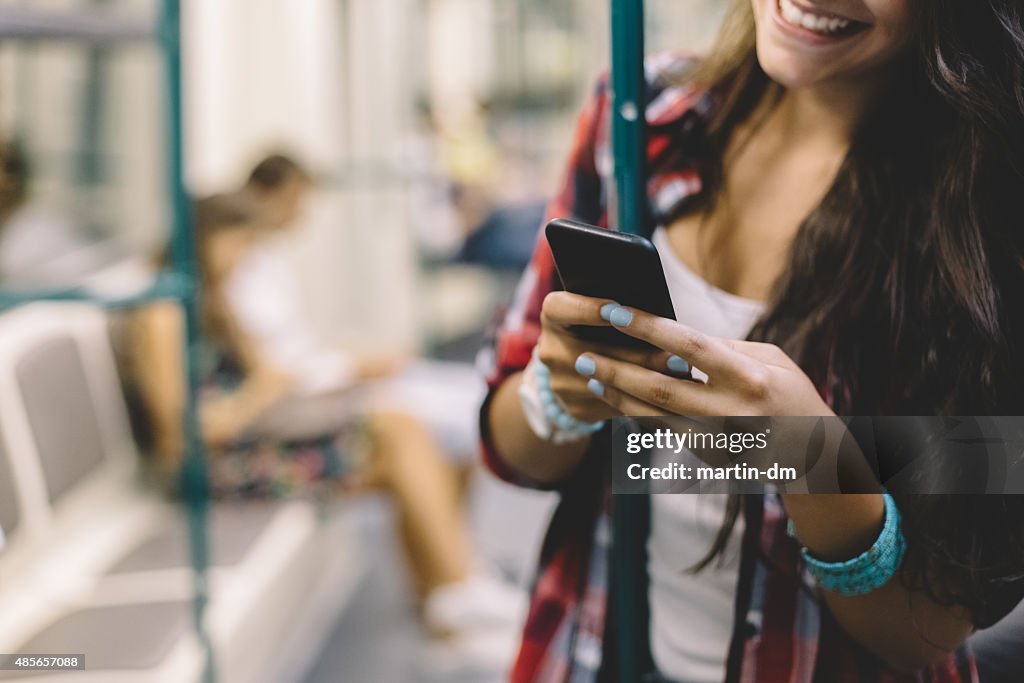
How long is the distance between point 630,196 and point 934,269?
18 cm

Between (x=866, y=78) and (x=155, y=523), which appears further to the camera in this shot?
(x=155, y=523)

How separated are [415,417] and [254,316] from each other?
455mm

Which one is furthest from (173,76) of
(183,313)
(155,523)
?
(155,523)

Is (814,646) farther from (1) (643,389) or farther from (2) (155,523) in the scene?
(2) (155,523)

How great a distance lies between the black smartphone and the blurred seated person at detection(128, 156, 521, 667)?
1468 millimetres

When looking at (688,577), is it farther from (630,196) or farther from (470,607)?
(470,607)

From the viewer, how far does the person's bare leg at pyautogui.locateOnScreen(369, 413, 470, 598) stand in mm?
2049

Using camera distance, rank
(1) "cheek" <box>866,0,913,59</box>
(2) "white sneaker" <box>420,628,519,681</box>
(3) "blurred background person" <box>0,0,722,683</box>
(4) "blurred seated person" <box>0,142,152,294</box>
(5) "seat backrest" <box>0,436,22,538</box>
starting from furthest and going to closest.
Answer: (2) "white sneaker" <box>420,628,519,681</box> < (3) "blurred background person" <box>0,0,722,683</box> < (4) "blurred seated person" <box>0,142,152,294</box> < (5) "seat backrest" <box>0,436,22,538</box> < (1) "cheek" <box>866,0,913,59</box>

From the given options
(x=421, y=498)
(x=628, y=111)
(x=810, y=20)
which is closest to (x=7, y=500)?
(x=628, y=111)

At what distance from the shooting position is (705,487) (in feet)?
1.90

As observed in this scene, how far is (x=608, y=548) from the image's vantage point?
0.66m

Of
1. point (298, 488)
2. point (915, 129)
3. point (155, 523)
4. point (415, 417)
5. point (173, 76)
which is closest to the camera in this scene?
point (915, 129)

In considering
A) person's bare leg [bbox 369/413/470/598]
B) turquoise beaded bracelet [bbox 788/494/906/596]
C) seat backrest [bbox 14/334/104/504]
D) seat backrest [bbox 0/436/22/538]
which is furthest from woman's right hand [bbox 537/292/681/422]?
person's bare leg [bbox 369/413/470/598]

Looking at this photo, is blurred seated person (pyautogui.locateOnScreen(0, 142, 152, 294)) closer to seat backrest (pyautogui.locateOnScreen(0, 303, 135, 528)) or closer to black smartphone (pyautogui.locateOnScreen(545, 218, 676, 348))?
seat backrest (pyautogui.locateOnScreen(0, 303, 135, 528))
